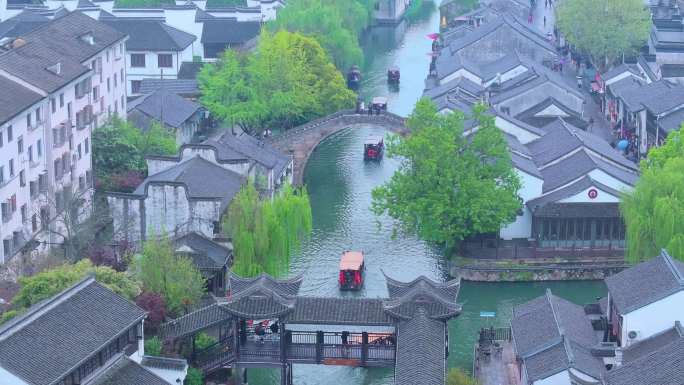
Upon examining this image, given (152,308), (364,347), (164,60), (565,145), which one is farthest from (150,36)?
(364,347)

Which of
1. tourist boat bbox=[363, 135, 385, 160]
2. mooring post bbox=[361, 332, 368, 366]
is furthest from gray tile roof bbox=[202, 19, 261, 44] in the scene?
mooring post bbox=[361, 332, 368, 366]

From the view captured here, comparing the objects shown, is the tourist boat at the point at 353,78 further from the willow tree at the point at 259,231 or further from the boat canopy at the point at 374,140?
the willow tree at the point at 259,231

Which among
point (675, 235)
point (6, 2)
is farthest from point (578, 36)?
point (675, 235)

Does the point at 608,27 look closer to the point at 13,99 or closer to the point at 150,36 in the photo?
the point at 150,36

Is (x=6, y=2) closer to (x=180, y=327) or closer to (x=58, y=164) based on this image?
(x=58, y=164)

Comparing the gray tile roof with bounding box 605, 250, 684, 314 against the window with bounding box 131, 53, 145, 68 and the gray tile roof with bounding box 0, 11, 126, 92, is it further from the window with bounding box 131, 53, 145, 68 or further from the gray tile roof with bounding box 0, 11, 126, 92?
the window with bounding box 131, 53, 145, 68

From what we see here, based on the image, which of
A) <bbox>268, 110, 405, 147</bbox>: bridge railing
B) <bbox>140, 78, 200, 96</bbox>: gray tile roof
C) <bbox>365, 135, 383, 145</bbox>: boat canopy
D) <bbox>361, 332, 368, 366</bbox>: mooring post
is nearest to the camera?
<bbox>361, 332, 368, 366</bbox>: mooring post
